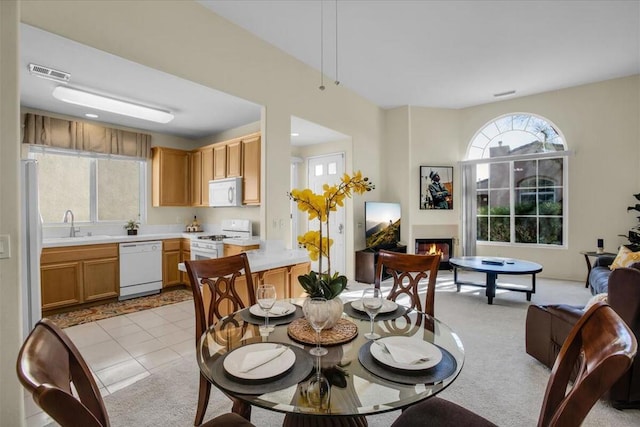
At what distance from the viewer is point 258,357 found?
42.5 inches

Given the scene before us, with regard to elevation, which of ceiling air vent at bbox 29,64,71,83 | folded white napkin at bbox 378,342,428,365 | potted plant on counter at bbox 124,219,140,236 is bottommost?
folded white napkin at bbox 378,342,428,365

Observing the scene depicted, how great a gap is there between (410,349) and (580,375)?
505mm

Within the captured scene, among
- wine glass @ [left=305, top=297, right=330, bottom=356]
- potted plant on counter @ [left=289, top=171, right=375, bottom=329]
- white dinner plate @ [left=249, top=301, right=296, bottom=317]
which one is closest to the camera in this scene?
wine glass @ [left=305, top=297, right=330, bottom=356]

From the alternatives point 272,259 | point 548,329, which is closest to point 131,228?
point 272,259

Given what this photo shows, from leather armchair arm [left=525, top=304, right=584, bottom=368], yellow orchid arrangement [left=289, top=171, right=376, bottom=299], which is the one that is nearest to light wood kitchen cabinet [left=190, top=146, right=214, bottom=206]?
yellow orchid arrangement [left=289, top=171, right=376, bottom=299]

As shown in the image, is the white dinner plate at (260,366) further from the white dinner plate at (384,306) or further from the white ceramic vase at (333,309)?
the white dinner plate at (384,306)

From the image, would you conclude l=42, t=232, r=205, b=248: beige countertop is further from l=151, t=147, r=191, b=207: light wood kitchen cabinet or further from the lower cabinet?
the lower cabinet

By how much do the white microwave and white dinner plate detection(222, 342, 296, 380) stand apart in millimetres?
3279

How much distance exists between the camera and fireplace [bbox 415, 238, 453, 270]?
5984 mm

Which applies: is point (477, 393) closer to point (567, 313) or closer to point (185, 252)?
point (567, 313)

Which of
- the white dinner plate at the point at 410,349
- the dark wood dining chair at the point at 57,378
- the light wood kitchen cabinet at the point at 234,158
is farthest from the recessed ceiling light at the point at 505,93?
the dark wood dining chair at the point at 57,378

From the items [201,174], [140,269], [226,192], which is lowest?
[140,269]

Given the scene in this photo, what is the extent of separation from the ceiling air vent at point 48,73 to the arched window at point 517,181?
6.27m

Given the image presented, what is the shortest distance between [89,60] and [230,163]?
6.91ft
